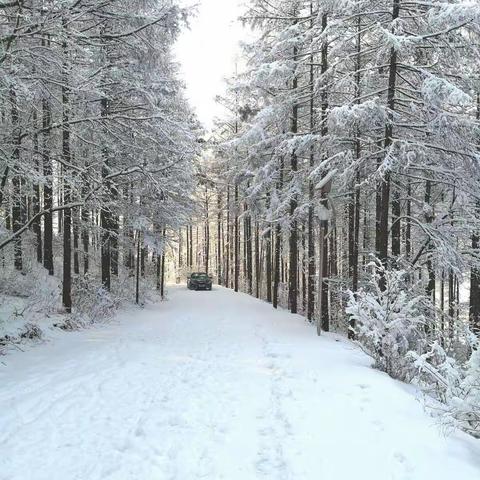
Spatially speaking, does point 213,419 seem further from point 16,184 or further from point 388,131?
point 16,184

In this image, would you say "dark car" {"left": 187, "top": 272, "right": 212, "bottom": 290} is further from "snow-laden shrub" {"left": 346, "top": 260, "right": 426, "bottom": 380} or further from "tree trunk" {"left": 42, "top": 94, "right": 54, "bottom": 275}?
"snow-laden shrub" {"left": 346, "top": 260, "right": 426, "bottom": 380}

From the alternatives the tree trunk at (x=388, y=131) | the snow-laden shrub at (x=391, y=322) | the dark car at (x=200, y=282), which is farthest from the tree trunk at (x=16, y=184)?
the dark car at (x=200, y=282)

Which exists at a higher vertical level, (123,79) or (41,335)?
(123,79)

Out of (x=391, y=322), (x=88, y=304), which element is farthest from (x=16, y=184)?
(x=391, y=322)

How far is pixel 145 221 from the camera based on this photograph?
20.1 metres

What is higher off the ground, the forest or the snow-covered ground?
the forest

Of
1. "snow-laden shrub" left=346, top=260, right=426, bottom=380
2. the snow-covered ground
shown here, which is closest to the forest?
"snow-laden shrub" left=346, top=260, right=426, bottom=380

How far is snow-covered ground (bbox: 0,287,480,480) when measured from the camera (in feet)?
15.6

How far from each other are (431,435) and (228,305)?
1789cm

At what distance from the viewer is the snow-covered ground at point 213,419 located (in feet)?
15.6

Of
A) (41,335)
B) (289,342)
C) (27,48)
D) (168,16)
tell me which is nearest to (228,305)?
(289,342)

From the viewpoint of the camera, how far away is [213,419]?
622cm

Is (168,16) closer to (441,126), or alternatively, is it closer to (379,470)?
(441,126)

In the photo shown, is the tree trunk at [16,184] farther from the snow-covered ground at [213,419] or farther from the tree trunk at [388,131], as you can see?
the tree trunk at [388,131]
